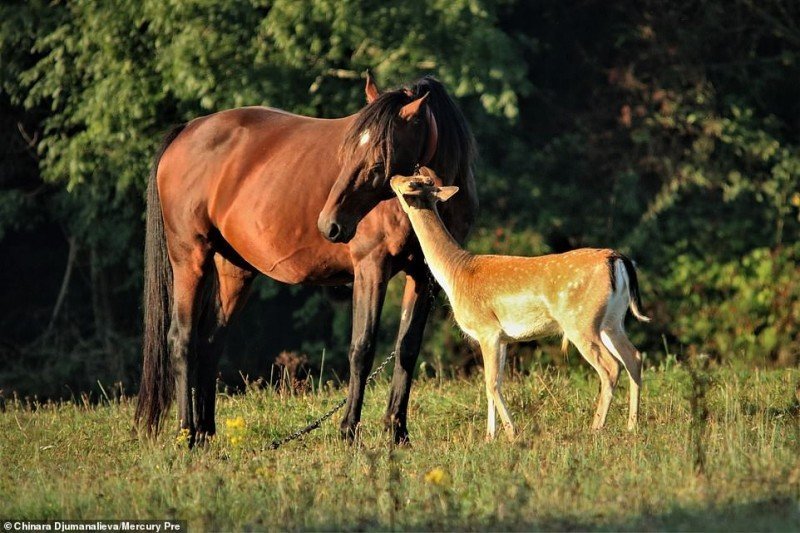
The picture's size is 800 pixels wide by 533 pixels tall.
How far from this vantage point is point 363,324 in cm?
915

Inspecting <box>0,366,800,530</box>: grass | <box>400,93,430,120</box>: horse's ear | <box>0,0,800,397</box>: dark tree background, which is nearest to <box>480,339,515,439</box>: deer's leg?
<box>0,366,800,530</box>: grass

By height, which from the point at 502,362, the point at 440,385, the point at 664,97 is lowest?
the point at 664,97

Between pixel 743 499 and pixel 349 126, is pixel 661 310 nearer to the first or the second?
pixel 349 126

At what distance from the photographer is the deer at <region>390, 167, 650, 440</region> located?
8438mm

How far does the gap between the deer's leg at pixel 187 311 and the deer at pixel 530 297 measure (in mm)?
Answer: 2205

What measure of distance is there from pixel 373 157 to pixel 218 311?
8.28 ft

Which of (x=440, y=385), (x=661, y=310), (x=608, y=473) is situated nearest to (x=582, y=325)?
(x=608, y=473)

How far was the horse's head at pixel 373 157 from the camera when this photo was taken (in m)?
8.87

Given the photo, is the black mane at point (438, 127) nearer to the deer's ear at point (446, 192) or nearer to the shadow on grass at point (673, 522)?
the deer's ear at point (446, 192)

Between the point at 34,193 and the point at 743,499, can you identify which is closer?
the point at 743,499

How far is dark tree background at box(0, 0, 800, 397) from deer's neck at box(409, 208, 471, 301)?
700cm

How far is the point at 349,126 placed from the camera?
935 centimetres

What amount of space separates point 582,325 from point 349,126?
6.94ft

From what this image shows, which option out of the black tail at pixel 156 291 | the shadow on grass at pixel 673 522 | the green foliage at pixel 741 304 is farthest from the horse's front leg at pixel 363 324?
the green foliage at pixel 741 304
